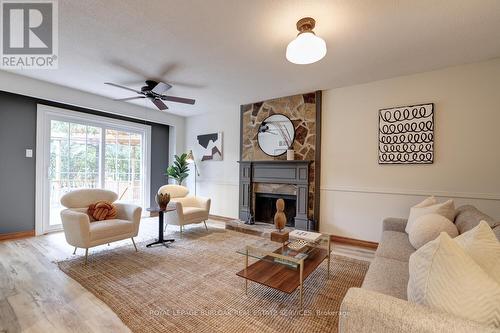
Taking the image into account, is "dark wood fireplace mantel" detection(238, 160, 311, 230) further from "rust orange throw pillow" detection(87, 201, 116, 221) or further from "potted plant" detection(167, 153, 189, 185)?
"rust orange throw pillow" detection(87, 201, 116, 221)

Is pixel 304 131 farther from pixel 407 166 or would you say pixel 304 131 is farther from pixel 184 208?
pixel 184 208

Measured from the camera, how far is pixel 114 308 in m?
1.82

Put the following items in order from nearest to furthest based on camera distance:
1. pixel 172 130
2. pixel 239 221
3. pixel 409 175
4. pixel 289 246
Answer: pixel 289 246 → pixel 409 175 → pixel 239 221 → pixel 172 130

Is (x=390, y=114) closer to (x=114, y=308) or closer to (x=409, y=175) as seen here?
(x=409, y=175)

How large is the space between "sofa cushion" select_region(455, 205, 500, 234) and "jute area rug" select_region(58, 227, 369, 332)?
3.29 feet

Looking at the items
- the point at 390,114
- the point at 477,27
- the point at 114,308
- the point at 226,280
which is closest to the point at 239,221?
the point at 226,280

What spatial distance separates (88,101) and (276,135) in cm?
343

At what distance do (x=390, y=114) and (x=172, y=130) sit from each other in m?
4.64

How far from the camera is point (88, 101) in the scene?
402cm

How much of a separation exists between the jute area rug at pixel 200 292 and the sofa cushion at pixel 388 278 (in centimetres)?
46

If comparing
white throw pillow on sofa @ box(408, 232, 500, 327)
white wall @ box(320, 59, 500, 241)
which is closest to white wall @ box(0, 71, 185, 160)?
white wall @ box(320, 59, 500, 241)

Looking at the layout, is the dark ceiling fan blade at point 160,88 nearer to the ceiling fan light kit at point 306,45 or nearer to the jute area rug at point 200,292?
the ceiling fan light kit at point 306,45

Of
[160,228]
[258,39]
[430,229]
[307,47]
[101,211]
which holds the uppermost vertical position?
[258,39]

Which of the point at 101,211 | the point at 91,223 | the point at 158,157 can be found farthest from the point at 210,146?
the point at 91,223
